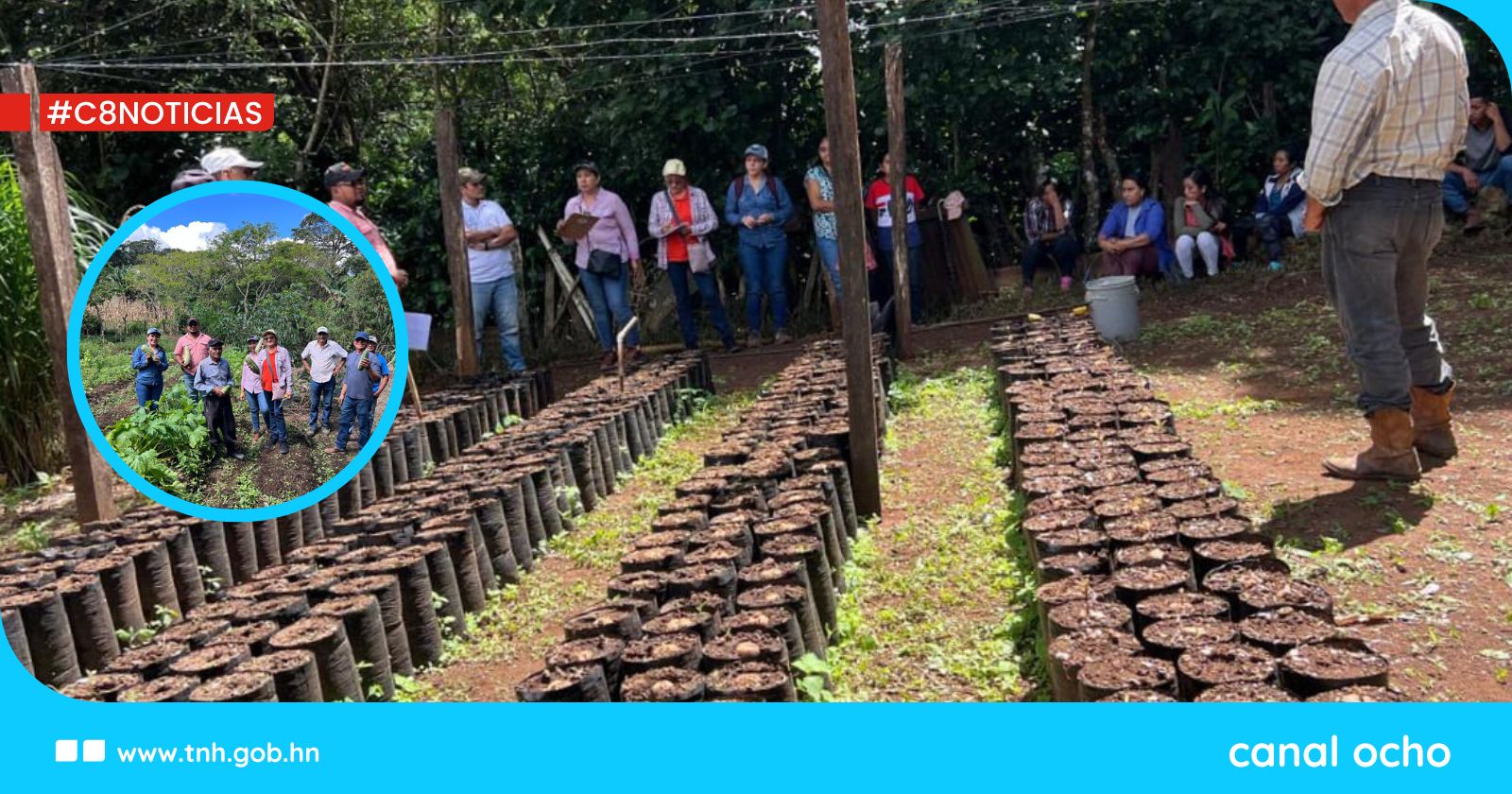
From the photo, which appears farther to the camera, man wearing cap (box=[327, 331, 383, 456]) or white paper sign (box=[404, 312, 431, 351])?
white paper sign (box=[404, 312, 431, 351])

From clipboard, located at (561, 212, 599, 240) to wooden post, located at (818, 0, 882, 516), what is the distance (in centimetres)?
510

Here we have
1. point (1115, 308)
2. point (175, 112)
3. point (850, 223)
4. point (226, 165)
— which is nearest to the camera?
point (175, 112)

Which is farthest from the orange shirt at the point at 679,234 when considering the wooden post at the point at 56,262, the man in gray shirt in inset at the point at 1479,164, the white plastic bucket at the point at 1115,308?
the man in gray shirt in inset at the point at 1479,164

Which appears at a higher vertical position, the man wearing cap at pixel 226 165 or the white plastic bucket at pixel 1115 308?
the man wearing cap at pixel 226 165

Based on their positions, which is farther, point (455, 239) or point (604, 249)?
point (604, 249)

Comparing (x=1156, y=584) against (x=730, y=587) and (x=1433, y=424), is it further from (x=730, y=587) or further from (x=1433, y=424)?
(x=1433, y=424)

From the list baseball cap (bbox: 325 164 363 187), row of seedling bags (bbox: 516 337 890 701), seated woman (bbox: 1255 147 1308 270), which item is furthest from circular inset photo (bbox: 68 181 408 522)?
seated woman (bbox: 1255 147 1308 270)

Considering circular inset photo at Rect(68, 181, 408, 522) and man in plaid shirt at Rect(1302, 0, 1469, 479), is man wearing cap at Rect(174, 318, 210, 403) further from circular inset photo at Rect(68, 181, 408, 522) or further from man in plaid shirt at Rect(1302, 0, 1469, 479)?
man in plaid shirt at Rect(1302, 0, 1469, 479)

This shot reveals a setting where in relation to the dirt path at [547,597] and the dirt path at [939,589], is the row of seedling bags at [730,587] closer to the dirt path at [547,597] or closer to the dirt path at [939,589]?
the dirt path at [939,589]

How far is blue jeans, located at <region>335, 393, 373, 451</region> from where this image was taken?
336cm

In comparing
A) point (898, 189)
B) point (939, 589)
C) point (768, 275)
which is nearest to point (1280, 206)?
point (898, 189)

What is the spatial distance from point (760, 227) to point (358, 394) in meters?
8.05

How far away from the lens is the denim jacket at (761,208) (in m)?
11.2

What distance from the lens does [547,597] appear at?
5766 mm
